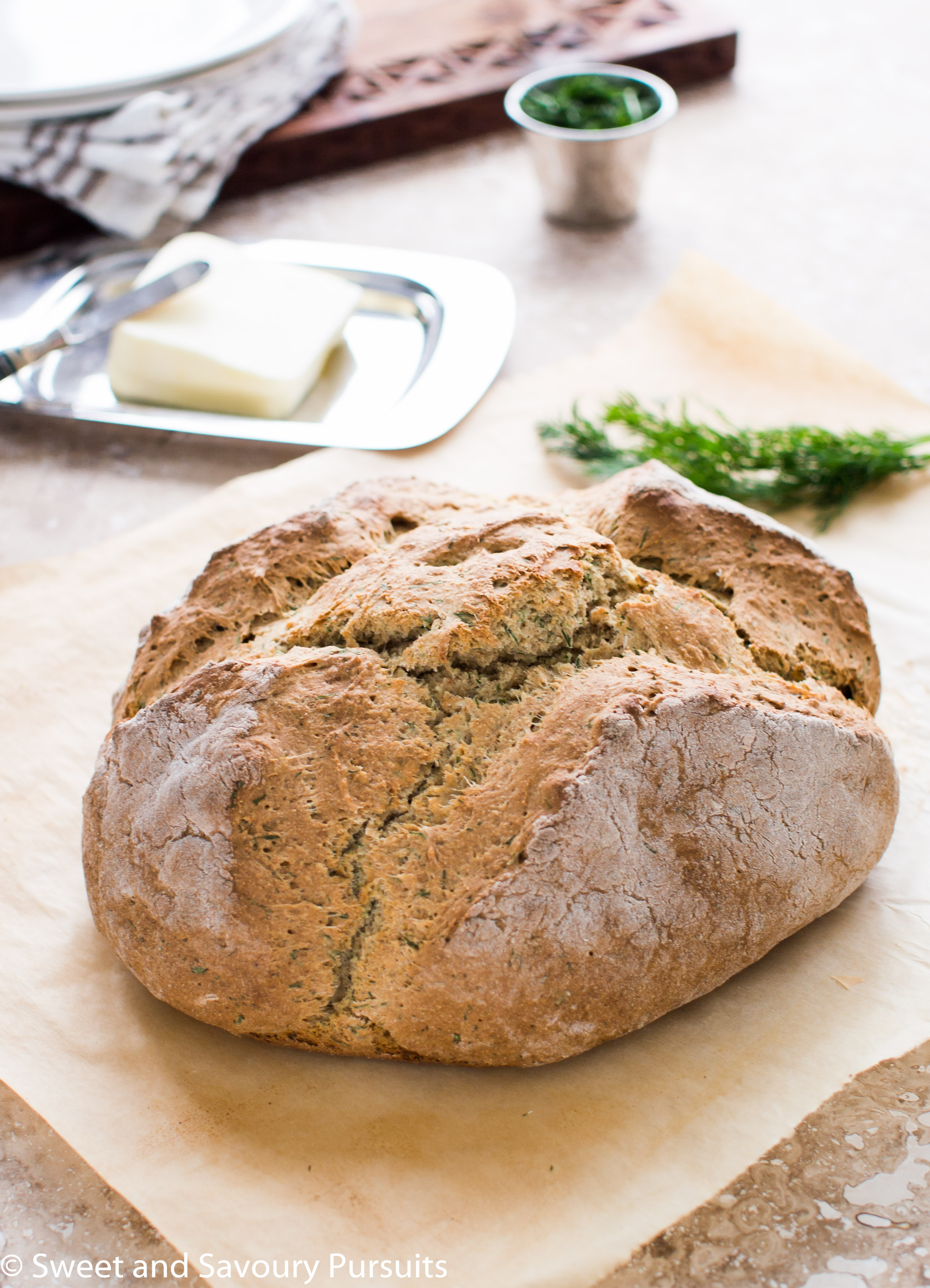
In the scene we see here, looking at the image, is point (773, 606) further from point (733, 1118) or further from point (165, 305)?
point (165, 305)

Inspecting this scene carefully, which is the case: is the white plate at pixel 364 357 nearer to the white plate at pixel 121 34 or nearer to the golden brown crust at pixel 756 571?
the white plate at pixel 121 34

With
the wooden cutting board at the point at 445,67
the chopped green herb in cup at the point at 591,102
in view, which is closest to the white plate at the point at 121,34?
the wooden cutting board at the point at 445,67

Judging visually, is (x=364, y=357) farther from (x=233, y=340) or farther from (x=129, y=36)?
(x=129, y=36)

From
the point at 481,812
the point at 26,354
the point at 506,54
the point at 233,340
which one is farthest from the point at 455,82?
the point at 481,812

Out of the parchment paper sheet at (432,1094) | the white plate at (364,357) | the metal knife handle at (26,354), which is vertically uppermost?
the metal knife handle at (26,354)

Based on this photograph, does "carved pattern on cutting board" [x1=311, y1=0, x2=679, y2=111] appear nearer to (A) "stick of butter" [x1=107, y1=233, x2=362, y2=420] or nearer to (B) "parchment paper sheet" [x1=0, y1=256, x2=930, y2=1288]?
(A) "stick of butter" [x1=107, y1=233, x2=362, y2=420]

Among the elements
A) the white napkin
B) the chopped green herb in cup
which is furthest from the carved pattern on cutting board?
the chopped green herb in cup
